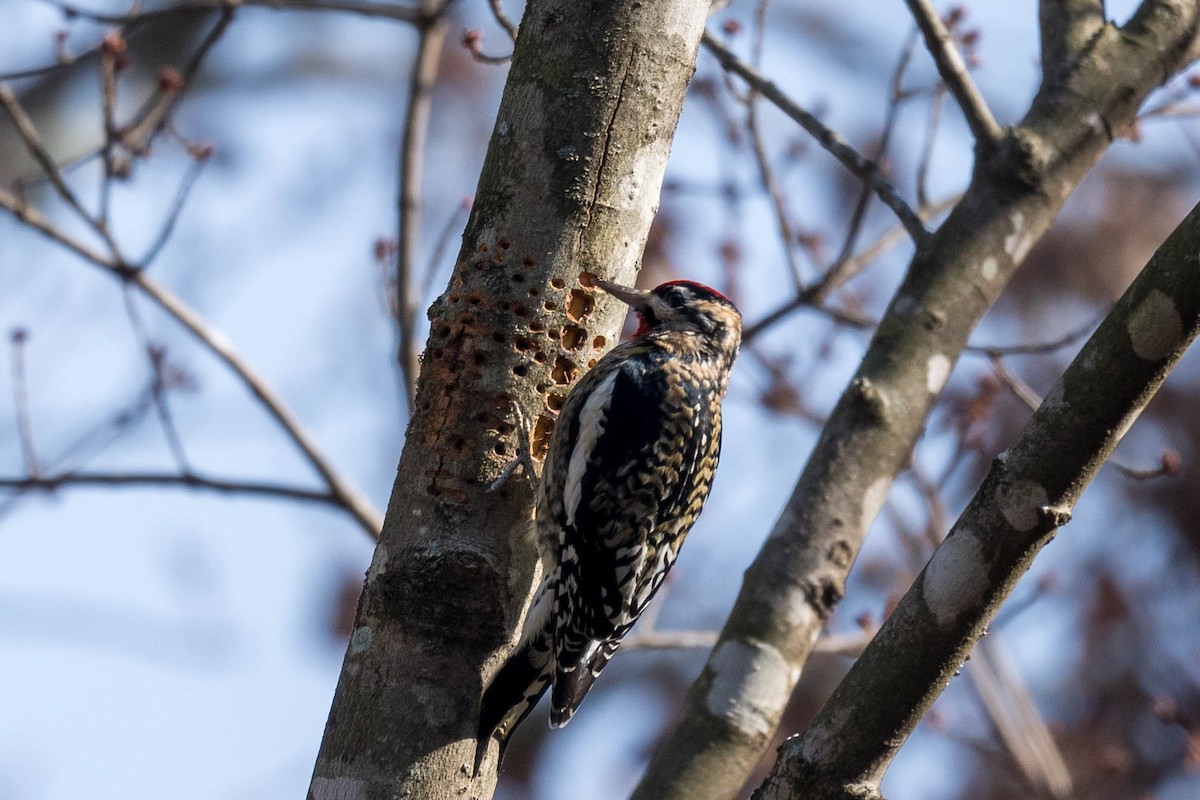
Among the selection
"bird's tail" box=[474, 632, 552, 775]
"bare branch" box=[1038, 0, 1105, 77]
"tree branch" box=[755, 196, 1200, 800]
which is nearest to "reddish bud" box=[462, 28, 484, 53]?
"bare branch" box=[1038, 0, 1105, 77]

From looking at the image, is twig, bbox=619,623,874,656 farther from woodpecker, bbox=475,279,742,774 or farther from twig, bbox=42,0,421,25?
twig, bbox=42,0,421,25

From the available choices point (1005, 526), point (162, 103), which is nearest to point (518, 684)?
point (1005, 526)

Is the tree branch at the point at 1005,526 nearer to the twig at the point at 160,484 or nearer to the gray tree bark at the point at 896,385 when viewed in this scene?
the gray tree bark at the point at 896,385

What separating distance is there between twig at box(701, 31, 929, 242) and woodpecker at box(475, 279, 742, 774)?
0.74m

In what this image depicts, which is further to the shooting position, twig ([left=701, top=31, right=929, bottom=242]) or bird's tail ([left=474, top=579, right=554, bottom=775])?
twig ([left=701, top=31, right=929, bottom=242])

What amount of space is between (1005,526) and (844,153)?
77.5 inches

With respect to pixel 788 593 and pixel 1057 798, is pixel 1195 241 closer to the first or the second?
pixel 788 593

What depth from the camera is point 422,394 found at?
11.0ft

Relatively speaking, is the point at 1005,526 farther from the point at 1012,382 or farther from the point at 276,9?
the point at 276,9

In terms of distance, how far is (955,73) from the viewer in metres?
4.03

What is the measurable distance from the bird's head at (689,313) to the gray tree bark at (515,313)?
1.24 m

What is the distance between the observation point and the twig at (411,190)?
4984 mm

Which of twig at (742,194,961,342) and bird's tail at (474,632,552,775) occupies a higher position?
twig at (742,194,961,342)

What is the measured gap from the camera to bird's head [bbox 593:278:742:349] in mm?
4684
